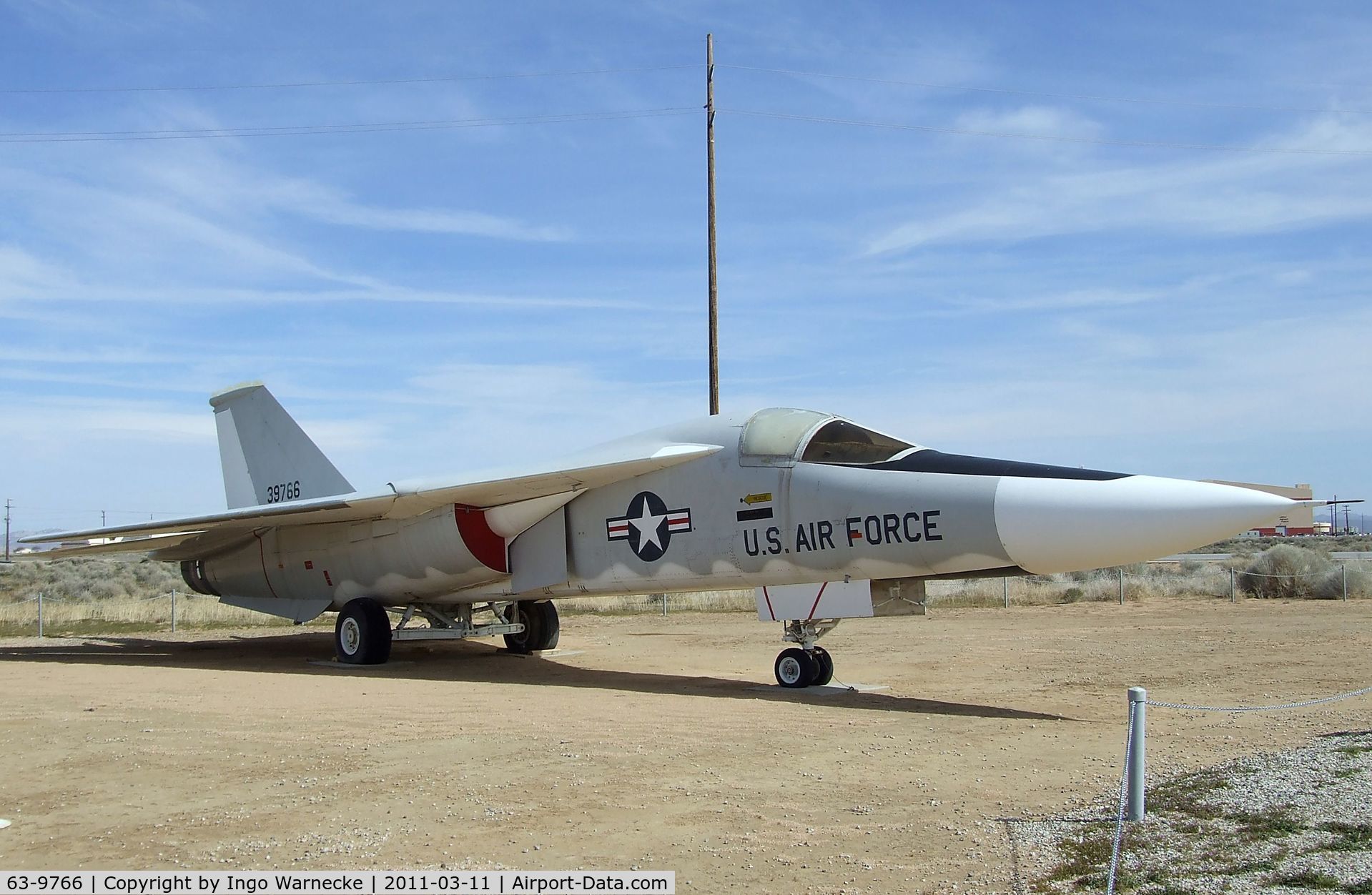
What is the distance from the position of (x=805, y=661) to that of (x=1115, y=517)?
143 inches

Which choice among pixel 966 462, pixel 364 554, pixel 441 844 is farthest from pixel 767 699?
pixel 364 554

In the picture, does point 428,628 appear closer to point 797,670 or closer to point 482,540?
point 482,540

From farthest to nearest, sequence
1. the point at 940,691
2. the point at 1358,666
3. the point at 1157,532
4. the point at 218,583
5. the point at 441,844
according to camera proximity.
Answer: the point at 218,583 < the point at 1358,666 < the point at 940,691 < the point at 1157,532 < the point at 441,844

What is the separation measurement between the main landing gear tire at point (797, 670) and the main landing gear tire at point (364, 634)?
19.2 feet

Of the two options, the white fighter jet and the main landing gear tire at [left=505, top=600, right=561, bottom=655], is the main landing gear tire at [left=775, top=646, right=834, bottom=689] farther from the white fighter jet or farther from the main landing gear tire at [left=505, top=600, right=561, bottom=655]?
the main landing gear tire at [left=505, top=600, right=561, bottom=655]

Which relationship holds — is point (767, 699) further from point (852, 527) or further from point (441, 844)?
point (441, 844)

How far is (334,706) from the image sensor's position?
10.4 m

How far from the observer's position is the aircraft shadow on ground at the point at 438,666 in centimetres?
1088

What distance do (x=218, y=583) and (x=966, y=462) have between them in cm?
1236

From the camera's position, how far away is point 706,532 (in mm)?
12109

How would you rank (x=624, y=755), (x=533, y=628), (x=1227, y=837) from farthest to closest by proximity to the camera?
(x=533, y=628), (x=624, y=755), (x=1227, y=837)

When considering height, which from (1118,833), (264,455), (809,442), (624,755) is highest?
(264,455)

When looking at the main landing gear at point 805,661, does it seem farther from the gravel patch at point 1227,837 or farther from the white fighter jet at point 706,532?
the gravel patch at point 1227,837

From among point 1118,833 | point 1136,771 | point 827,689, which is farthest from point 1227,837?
point 827,689
